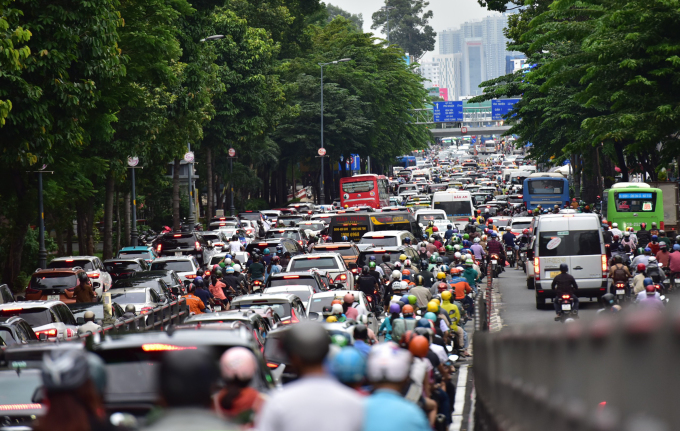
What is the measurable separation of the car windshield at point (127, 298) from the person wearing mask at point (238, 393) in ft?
52.9

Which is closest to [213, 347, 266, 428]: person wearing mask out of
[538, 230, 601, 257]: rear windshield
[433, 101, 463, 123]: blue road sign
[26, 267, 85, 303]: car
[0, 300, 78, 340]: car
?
[0, 300, 78, 340]: car

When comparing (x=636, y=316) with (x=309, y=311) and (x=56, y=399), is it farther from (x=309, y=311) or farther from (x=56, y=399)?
(x=309, y=311)

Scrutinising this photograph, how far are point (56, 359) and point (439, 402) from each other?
20.5 ft

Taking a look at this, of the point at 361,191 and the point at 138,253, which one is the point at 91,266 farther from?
the point at 361,191

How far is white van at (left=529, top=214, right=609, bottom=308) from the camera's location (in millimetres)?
24250

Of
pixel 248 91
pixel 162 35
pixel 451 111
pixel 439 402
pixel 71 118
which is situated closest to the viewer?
pixel 439 402

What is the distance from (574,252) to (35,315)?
492 inches

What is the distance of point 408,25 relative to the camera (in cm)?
18550

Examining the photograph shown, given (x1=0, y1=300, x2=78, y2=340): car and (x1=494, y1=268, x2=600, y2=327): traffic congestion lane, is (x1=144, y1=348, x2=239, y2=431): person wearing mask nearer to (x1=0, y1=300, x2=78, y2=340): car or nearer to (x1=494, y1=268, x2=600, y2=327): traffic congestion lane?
(x1=0, y1=300, x2=78, y2=340): car

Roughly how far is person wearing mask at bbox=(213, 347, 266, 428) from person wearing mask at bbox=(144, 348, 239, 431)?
→ 3.80 ft

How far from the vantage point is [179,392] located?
13.5 feet

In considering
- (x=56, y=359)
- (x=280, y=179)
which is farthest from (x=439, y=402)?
(x=280, y=179)

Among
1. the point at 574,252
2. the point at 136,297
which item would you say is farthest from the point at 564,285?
the point at 136,297

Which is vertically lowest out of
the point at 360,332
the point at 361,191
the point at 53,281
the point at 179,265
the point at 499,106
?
the point at 179,265
